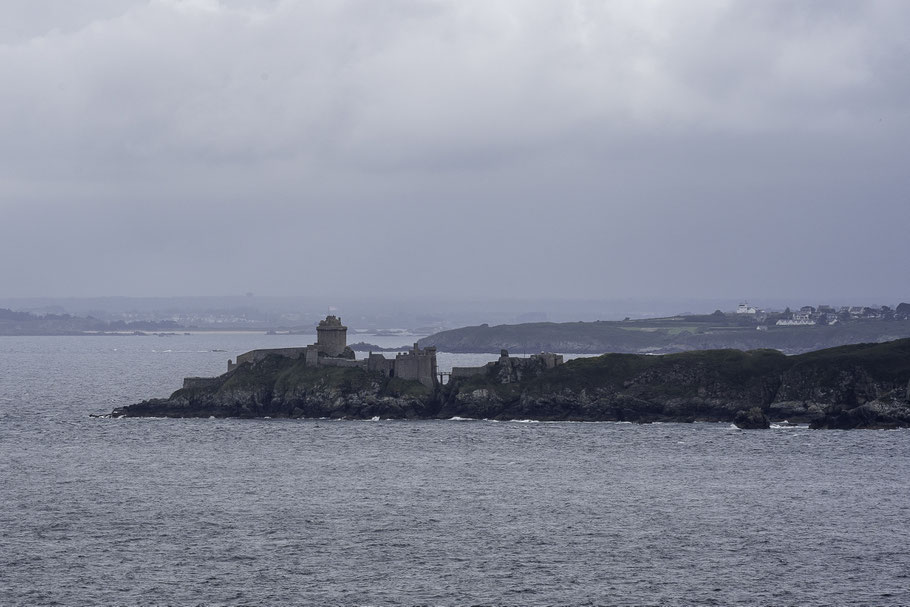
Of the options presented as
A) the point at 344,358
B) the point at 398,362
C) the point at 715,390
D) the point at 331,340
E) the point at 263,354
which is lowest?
the point at 715,390

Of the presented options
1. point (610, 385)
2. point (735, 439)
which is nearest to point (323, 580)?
point (735, 439)

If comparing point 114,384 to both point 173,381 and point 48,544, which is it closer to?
point 173,381

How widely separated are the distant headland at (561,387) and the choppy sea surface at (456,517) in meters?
8.17

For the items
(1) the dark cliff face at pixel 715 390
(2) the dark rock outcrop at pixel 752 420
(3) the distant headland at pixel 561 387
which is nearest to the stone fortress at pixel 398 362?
(3) the distant headland at pixel 561 387

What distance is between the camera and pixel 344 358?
438 feet

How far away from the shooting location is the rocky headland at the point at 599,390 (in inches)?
4542

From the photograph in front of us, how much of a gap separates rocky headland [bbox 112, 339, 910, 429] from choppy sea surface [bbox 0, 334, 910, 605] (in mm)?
8213

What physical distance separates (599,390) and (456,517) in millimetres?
53972

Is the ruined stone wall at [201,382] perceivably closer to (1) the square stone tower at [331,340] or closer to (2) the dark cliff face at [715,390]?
(1) the square stone tower at [331,340]

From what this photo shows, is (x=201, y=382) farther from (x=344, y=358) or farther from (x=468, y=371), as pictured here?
(x=468, y=371)

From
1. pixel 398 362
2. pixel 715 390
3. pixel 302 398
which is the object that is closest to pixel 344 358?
pixel 398 362

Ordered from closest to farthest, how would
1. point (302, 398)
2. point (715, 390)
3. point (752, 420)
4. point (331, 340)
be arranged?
point (752, 420), point (715, 390), point (302, 398), point (331, 340)

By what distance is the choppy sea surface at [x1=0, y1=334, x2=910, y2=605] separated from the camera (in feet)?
183

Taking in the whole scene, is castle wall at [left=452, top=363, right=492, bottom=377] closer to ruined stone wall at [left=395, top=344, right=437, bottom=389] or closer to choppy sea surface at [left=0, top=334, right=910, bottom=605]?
ruined stone wall at [left=395, top=344, right=437, bottom=389]
